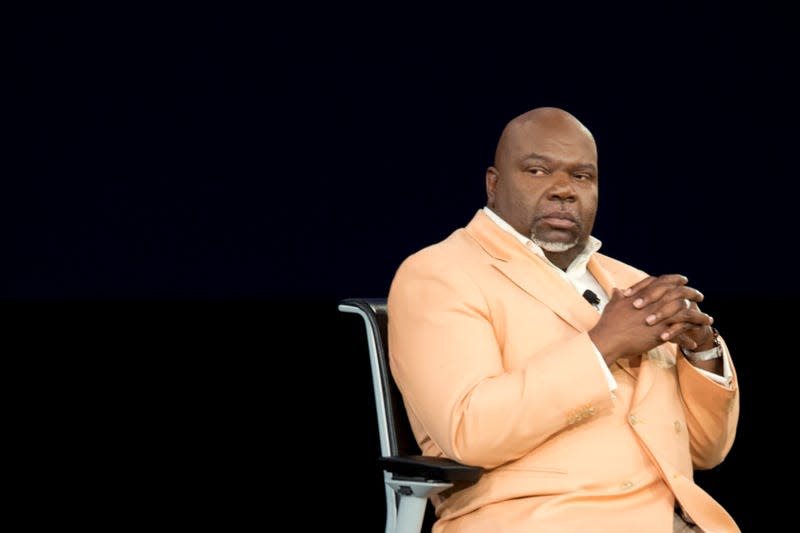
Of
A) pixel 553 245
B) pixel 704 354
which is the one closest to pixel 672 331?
pixel 704 354

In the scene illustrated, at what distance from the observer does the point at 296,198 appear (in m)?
4.04

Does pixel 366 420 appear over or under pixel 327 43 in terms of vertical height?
under

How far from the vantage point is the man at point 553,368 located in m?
2.14

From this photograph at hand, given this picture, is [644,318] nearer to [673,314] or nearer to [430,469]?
[673,314]

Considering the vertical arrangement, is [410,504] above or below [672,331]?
below

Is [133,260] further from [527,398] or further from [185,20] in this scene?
[527,398]

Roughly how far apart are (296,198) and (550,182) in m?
1.72

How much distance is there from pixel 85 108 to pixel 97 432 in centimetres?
109

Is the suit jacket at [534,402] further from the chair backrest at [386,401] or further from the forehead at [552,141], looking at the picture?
the forehead at [552,141]

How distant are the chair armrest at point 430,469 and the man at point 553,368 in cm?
3

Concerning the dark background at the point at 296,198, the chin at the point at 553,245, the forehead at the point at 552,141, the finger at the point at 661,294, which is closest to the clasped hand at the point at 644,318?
the finger at the point at 661,294

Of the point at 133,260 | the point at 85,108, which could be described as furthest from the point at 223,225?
the point at 85,108

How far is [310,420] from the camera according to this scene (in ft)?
11.2

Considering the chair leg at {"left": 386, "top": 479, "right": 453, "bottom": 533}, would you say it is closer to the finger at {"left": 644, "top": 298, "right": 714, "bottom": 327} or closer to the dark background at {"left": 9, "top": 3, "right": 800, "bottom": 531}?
the finger at {"left": 644, "top": 298, "right": 714, "bottom": 327}
